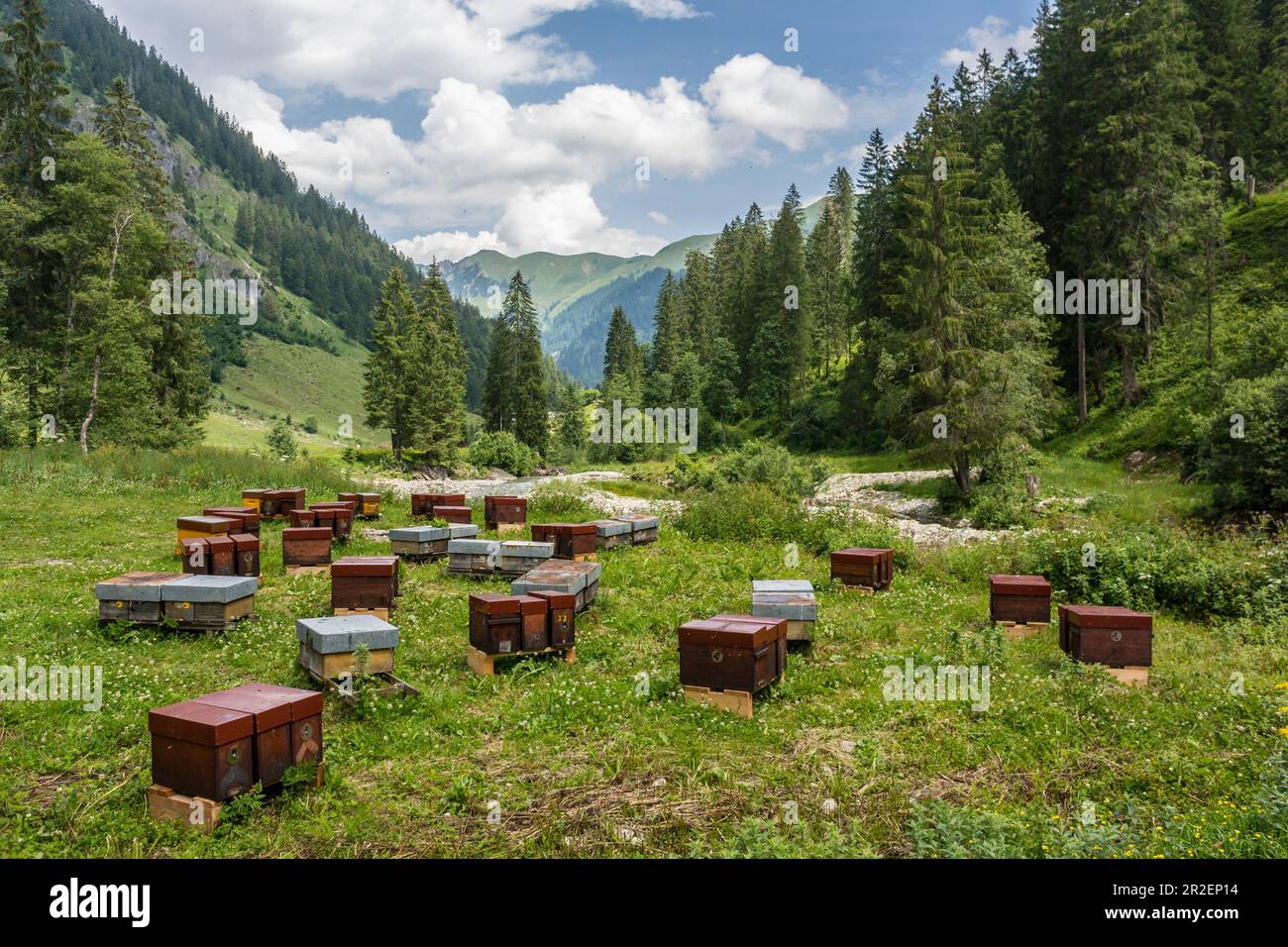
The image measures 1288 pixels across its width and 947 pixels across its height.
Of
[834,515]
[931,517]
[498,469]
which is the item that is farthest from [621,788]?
[498,469]

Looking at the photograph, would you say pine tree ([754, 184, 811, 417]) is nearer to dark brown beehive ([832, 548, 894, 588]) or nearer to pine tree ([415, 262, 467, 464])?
pine tree ([415, 262, 467, 464])

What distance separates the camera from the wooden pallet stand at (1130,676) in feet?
32.2

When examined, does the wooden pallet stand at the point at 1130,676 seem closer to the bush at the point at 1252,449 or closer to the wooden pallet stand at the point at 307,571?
the bush at the point at 1252,449

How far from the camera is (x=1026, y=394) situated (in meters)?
30.5

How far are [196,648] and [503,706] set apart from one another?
4.82m

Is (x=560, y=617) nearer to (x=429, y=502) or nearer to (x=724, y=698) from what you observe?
(x=724, y=698)

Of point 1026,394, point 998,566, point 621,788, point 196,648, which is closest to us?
point 621,788

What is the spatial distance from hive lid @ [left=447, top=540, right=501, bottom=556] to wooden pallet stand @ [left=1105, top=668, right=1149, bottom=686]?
10.5m

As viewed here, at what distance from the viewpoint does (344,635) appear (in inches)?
344

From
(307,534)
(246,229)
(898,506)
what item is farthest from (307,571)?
(246,229)

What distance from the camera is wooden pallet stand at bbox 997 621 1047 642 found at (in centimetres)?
1209

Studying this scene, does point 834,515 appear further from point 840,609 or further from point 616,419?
point 616,419

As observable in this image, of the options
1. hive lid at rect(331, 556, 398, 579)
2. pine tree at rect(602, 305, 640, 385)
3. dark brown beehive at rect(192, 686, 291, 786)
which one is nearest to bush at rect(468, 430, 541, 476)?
pine tree at rect(602, 305, 640, 385)

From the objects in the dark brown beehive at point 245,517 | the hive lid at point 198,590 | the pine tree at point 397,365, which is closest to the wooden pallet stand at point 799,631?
the hive lid at point 198,590
